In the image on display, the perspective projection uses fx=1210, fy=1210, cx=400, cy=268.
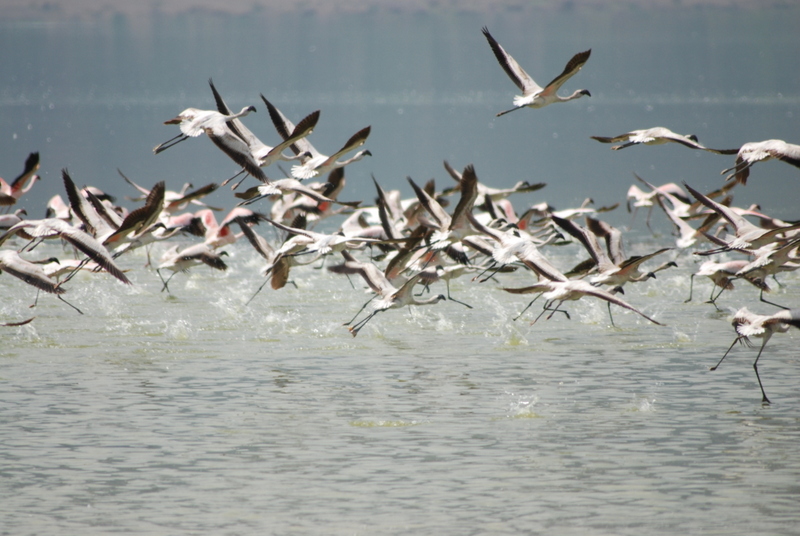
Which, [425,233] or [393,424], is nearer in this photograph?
[393,424]

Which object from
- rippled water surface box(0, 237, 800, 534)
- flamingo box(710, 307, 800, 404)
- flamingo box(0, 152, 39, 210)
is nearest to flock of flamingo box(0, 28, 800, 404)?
flamingo box(710, 307, 800, 404)

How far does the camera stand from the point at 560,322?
14.6 metres

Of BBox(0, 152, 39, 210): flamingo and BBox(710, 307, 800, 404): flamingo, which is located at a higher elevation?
BBox(0, 152, 39, 210): flamingo

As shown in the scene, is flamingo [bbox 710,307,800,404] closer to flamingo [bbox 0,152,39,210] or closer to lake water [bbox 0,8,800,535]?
lake water [bbox 0,8,800,535]

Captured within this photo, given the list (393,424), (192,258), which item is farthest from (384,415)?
(192,258)

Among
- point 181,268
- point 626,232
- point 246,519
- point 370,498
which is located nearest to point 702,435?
point 370,498

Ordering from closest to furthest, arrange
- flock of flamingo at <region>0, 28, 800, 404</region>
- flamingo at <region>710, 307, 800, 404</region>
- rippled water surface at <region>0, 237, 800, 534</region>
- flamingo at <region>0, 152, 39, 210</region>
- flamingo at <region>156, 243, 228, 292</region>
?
1. rippled water surface at <region>0, 237, 800, 534</region>
2. flamingo at <region>710, 307, 800, 404</region>
3. flock of flamingo at <region>0, 28, 800, 404</region>
4. flamingo at <region>0, 152, 39, 210</region>
5. flamingo at <region>156, 243, 228, 292</region>

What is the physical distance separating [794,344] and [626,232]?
44.1ft

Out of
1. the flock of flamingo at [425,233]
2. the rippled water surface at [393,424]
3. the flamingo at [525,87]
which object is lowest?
the rippled water surface at [393,424]

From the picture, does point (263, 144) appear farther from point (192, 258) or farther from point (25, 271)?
point (192, 258)

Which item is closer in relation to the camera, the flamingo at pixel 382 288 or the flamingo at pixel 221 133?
the flamingo at pixel 221 133

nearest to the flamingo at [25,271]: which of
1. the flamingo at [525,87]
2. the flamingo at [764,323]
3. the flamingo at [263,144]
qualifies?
the flamingo at [263,144]

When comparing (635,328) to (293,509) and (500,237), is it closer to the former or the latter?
(500,237)

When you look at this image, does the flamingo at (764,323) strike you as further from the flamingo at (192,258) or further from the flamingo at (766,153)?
the flamingo at (192,258)
